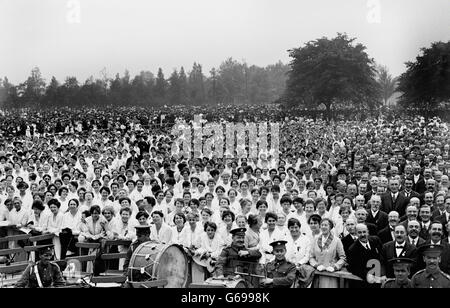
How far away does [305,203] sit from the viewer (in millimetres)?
9336

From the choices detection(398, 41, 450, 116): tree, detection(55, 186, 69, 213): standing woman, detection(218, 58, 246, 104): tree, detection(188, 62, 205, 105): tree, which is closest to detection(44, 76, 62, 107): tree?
detection(188, 62, 205, 105): tree

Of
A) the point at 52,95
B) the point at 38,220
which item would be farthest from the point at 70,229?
the point at 52,95

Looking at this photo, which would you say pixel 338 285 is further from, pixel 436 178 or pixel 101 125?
pixel 101 125

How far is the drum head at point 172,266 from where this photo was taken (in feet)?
23.0

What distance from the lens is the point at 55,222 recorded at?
32.6 ft

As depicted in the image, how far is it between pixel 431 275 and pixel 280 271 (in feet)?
5.90

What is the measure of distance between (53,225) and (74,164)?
637cm

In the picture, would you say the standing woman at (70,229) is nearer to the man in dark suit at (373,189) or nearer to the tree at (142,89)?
the man in dark suit at (373,189)

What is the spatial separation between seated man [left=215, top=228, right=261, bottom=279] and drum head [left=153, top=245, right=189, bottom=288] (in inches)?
19.8

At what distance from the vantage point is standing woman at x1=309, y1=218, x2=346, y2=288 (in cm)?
709

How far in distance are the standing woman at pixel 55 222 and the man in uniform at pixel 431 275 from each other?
6.17 meters

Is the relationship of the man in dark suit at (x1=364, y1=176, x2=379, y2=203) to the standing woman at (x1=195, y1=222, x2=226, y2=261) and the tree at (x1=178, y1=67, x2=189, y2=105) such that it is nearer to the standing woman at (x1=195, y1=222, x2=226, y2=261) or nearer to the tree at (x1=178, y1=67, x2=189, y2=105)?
the standing woman at (x1=195, y1=222, x2=226, y2=261)

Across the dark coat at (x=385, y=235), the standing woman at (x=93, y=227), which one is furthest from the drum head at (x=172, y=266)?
the dark coat at (x=385, y=235)

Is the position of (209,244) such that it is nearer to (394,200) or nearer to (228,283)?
A: (228,283)
